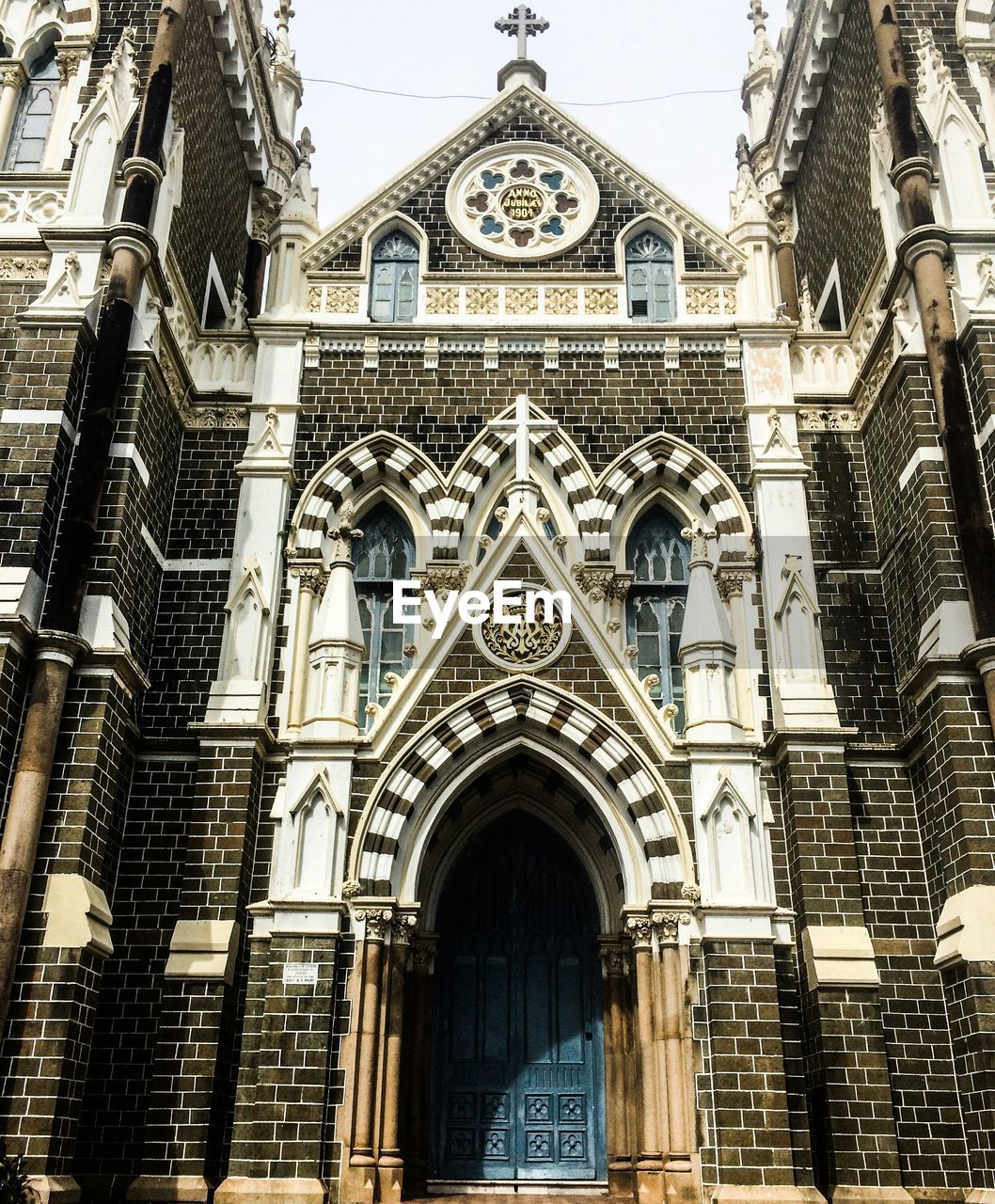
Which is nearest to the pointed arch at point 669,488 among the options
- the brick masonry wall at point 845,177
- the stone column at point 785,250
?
the brick masonry wall at point 845,177

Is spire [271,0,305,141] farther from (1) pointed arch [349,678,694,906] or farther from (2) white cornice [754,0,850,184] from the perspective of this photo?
(1) pointed arch [349,678,694,906]

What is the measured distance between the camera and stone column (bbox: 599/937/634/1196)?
50.4ft

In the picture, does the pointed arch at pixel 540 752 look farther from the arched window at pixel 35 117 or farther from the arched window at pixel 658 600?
the arched window at pixel 35 117

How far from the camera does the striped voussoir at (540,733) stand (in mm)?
15656

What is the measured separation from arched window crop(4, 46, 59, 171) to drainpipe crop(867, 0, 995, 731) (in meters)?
11.7

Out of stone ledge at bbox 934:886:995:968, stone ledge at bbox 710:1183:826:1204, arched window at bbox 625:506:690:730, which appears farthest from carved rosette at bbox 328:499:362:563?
stone ledge at bbox 710:1183:826:1204

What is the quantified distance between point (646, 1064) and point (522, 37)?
16730mm

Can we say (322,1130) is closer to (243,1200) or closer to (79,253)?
(243,1200)

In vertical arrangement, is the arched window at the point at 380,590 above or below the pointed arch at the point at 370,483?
below

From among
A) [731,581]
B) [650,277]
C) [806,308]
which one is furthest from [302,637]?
[806,308]

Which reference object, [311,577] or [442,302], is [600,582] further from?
[442,302]

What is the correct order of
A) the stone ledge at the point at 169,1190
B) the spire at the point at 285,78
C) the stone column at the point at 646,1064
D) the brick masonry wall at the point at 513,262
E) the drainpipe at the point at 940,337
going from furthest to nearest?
the spire at the point at 285,78 → the brick masonry wall at the point at 513,262 → the drainpipe at the point at 940,337 → the stone column at the point at 646,1064 → the stone ledge at the point at 169,1190

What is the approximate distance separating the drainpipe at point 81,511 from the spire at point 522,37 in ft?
19.7

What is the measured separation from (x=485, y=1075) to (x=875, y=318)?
11487 mm
